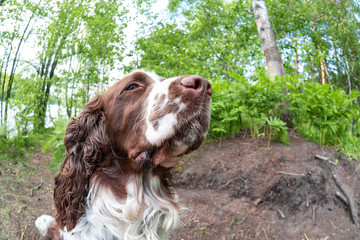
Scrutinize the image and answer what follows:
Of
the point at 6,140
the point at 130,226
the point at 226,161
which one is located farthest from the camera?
the point at 6,140

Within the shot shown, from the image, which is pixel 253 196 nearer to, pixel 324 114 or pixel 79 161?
pixel 324 114

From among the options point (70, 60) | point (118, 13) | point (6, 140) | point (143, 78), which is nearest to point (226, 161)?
point (143, 78)

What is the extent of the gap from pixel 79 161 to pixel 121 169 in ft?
1.18

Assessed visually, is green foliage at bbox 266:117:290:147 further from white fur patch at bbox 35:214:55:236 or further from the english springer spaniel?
white fur patch at bbox 35:214:55:236

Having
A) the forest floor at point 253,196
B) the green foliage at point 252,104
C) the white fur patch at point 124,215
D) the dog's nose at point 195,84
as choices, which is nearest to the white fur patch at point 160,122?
the dog's nose at point 195,84

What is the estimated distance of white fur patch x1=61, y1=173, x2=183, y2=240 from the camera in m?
2.07

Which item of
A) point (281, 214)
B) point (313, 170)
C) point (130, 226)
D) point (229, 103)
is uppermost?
point (229, 103)

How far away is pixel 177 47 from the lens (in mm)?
10977

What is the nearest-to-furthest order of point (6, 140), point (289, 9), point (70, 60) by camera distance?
point (6, 140), point (70, 60), point (289, 9)

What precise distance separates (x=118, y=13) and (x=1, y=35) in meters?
4.28

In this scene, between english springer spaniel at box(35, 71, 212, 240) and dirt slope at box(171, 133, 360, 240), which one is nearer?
english springer spaniel at box(35, 71, 212, 240)

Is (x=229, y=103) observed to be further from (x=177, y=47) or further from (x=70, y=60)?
(x=177, y=47)

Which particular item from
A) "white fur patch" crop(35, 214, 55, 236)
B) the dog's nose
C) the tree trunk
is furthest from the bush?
"white fur patch" crop(35, 214, 55, 236)

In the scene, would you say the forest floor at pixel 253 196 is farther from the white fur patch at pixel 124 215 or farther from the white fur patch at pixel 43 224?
the white fur patch at pixel 124 215
